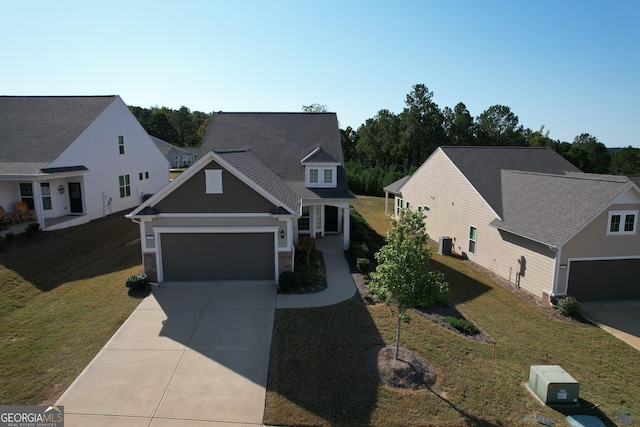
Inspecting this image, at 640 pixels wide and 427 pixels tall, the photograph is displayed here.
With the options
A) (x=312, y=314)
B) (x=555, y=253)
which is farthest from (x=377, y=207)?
(x=312, y=314)

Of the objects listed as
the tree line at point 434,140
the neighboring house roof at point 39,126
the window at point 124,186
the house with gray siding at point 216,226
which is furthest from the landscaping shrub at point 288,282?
the tree line at point 434,140

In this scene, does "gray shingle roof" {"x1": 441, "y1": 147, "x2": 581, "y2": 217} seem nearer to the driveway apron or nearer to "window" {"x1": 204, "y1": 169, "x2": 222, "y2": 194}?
"window" {"x1": 204, "y1": 169, "x2": 222, "y2": 194}

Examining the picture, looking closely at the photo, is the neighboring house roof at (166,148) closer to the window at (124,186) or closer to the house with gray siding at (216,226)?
the window at (124,186)

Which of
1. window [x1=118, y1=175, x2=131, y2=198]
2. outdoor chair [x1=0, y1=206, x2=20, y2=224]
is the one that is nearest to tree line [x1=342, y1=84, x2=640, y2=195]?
window [x1=118, y1=175, x2=131, y2=198]

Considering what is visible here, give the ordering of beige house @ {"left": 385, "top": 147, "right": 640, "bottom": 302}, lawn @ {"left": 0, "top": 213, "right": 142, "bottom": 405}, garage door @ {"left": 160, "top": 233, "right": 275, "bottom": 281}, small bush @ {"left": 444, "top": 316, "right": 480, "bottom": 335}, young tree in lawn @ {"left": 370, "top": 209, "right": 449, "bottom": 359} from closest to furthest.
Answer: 1. lawn @ {"left": 0, "top": 213, "right": 142, "bottom": 405}
2. young tree in lawn @ {"left": 370, "top": 209, "right": 449, "bottom": 359}
3. small bush @ {"left": 444, "top": 316, "right": 480, "bottom": 335}
4. garage door @ {"left": 160, "top": 233, "right": 275, "bottom": 281}
5. beige house @ {"left": 385, "top": 147, "right": 640, "bottom": 302}

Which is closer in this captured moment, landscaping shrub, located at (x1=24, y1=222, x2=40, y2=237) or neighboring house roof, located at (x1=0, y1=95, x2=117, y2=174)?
landscaping shrub, located at (x1=24, y1=222, x2=40, y2=237)

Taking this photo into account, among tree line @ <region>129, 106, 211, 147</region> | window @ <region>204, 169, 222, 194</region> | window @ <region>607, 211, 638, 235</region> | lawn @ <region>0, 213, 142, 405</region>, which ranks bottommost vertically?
lawn @ <region>0, 213, 142, 405</region>

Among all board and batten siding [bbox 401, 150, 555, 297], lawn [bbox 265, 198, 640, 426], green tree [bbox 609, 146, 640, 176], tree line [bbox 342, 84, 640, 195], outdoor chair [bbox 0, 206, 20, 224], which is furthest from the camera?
green tree [bbox 609, 146, 640, 176]
